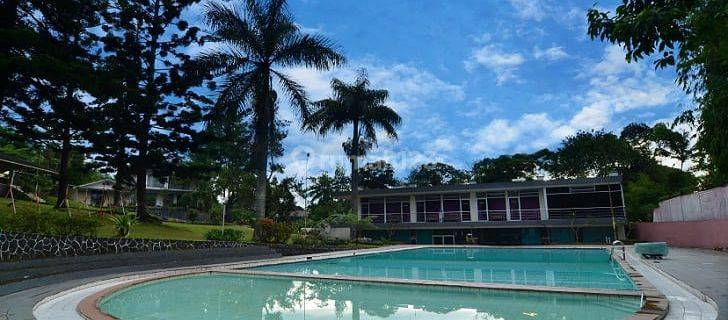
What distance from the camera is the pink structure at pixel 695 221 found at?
1598 centimetres

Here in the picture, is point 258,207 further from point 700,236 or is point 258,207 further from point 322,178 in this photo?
point 322,178

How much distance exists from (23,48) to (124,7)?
18.6ft

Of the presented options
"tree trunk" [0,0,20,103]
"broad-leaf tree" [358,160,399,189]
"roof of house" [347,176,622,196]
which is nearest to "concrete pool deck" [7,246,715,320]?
"tree trunk" [0,0,20,103]

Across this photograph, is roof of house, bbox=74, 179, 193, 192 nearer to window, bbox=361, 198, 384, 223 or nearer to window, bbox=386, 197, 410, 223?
window, bbox=361, 198, 384, 223

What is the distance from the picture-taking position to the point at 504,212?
2797 cm

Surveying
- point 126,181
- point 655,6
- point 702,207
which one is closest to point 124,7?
point 126,181

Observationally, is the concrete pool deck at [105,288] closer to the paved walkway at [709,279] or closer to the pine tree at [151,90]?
the paved walkway at [709,279]

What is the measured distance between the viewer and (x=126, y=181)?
20250 mm

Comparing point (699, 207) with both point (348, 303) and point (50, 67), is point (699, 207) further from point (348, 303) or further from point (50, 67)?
point (50, 67)

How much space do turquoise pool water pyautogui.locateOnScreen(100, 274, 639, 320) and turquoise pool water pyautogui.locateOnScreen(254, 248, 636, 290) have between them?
2.11 metres

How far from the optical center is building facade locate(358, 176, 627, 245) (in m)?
25.5

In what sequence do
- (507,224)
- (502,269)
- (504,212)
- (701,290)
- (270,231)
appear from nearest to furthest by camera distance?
1. (701,290)
2. (502,269)
3. (270,231)
4. (507,224)
5. (504,212)

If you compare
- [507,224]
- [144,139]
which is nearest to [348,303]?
[144,139]

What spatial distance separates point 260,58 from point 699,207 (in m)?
19.6
